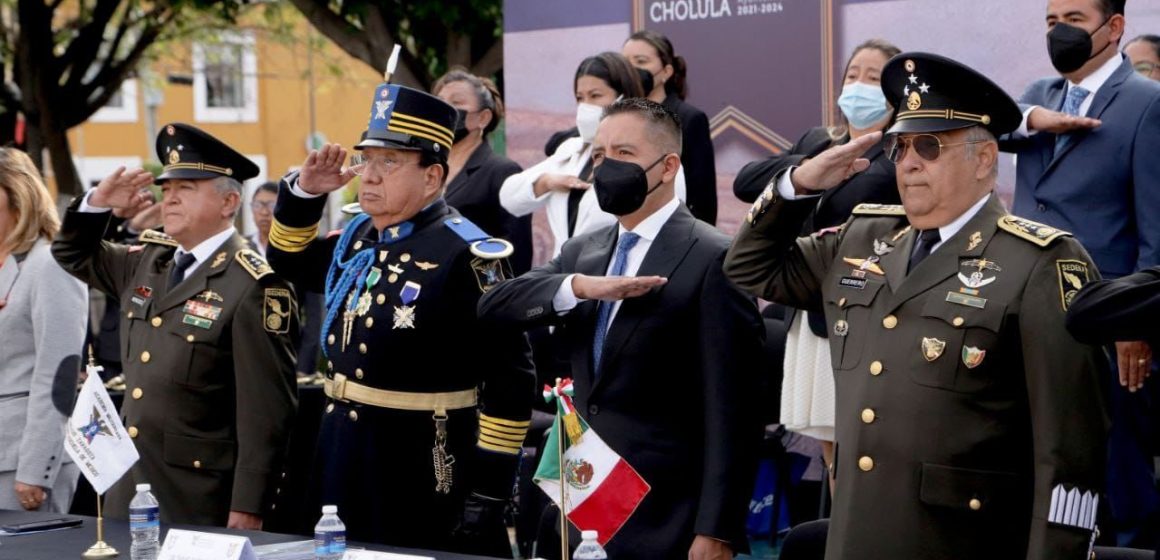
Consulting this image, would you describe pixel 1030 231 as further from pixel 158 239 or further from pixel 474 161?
pixel 474 161

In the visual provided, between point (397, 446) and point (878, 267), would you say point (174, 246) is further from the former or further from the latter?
point (878, 267)

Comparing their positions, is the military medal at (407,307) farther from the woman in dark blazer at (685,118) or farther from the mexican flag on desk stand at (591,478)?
the woman in dark blazer at (685,118)

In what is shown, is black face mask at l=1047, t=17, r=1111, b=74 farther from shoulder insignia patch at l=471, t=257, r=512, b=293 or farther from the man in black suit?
shoulder insignia patch at l=471, t=257, r=512, b=293

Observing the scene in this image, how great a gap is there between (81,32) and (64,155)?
1.74 meters

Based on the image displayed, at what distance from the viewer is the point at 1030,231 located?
385cm

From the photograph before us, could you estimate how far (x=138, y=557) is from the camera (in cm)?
434

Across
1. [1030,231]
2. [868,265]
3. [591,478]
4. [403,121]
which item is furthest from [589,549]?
[403,121]

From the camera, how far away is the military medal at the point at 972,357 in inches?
149

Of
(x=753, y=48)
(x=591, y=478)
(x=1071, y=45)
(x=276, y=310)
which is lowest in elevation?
(x=591, y=478)

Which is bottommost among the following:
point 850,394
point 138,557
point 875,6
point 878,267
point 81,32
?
point 138,557

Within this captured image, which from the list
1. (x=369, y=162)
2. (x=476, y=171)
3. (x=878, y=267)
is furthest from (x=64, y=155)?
(x=878, y=267)

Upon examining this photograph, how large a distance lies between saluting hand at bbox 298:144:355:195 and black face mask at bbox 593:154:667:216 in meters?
1.09

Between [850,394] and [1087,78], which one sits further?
[1087,78]

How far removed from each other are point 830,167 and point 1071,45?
1874 millimetres
